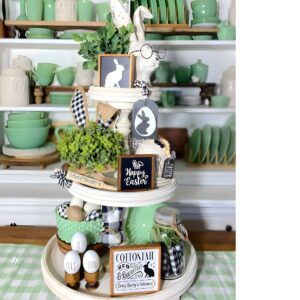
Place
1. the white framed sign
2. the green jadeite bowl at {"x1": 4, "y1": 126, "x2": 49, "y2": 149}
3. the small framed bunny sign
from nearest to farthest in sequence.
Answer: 1. the white framed sign
2. the small framed bunny sign
3. the green jadeite bowl at {"x1": 4, "y1": 126, "x2": 49, "y2": 149}

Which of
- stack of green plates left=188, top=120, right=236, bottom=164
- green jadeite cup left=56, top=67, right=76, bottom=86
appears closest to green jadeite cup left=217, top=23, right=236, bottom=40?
stack of green plates left=188, top=120, right=236, bottom=164

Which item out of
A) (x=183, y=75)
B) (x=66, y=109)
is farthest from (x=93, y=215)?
(x=183, y=75)

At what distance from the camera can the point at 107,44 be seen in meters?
0.96

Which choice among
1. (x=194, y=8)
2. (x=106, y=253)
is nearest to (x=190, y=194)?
(x=106, y=253)

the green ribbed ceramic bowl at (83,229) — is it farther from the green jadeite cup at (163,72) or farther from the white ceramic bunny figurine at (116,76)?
the green jadeite cup at (163,72)

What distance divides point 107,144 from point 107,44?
268mm

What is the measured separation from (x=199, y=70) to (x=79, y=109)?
3.37 ft

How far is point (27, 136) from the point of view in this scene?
170 cm

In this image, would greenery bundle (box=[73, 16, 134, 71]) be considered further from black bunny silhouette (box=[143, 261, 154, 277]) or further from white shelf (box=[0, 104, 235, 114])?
white shelf (box=[0, 104, 235, 114])

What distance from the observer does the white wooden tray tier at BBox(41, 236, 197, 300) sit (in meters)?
0.82

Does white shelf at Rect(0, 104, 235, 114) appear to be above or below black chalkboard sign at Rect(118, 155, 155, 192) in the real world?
above

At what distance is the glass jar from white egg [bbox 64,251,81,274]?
0.61 feet
